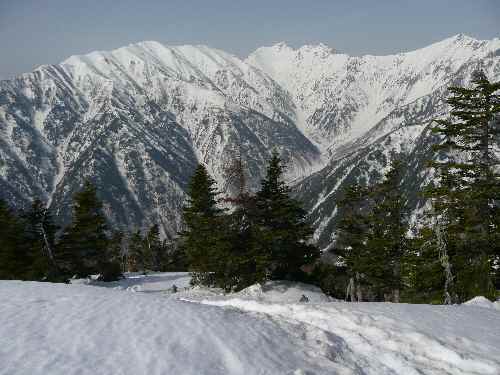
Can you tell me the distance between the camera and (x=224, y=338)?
8.03 metres

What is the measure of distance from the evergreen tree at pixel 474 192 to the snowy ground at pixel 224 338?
361 inches

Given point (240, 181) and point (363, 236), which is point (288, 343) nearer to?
point (240, 181)

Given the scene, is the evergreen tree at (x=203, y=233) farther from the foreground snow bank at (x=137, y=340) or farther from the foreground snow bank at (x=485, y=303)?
the foreground snow bank at (x=137, y=340)

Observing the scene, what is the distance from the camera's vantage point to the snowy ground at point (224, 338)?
676 cm

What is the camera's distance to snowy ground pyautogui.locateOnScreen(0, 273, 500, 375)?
676 centimetres

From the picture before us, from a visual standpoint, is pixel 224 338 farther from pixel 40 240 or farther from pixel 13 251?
pixel 13 251

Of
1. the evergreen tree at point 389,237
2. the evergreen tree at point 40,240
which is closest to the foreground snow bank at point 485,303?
the evergreen tree at point 389,237

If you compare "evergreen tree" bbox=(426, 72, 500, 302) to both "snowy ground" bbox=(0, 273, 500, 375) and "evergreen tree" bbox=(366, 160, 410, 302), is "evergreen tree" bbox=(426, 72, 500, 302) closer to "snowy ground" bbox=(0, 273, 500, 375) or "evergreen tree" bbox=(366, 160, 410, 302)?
"snowy ground" bbox=(0, 273, 500, 375)

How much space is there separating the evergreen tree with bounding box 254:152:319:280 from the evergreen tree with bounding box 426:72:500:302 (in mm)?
11708

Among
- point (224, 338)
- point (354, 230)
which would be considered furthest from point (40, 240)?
point (224, 338)

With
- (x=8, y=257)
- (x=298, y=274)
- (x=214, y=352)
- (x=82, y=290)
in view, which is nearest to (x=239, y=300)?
(x=82, y=290)

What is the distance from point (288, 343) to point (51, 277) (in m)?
29.7

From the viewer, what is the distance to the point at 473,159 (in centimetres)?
1981

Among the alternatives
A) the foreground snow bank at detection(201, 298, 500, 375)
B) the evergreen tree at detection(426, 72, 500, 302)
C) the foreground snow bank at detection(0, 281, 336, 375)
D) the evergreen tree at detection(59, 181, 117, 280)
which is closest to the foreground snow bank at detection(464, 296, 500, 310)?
the foreground snow bank at detection(201, 298, 500, 375)
